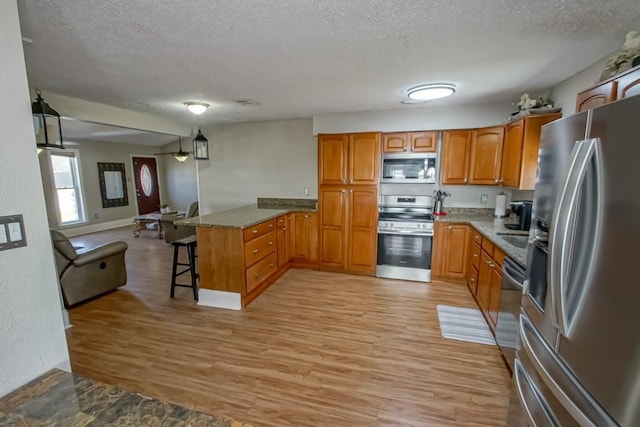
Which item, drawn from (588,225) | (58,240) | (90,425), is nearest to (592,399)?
(588,225)

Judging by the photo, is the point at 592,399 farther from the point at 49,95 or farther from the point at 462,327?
the point at 49,95

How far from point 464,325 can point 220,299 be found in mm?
2662

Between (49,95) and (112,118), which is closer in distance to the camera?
(49,95)

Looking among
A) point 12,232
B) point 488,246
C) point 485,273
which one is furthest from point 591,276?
point 485,273

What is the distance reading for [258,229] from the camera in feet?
11.3

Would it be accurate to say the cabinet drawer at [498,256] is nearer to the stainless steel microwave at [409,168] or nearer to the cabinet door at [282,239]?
the stainless steel microwave at [409,168]

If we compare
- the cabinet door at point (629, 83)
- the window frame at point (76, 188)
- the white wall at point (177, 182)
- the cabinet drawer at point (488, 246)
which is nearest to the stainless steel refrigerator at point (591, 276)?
the cabinet door at point (629, 83)

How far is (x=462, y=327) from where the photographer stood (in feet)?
9.26

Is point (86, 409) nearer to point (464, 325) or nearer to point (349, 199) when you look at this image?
point (464, 325)

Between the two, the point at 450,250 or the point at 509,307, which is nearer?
the point at 509,307

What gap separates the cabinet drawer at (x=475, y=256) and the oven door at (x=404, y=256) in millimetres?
529

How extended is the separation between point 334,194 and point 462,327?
2.31 meters

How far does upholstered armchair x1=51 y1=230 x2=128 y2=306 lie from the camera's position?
3.13 metres

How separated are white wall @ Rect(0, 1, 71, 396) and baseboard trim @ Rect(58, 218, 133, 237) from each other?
24.0ft
